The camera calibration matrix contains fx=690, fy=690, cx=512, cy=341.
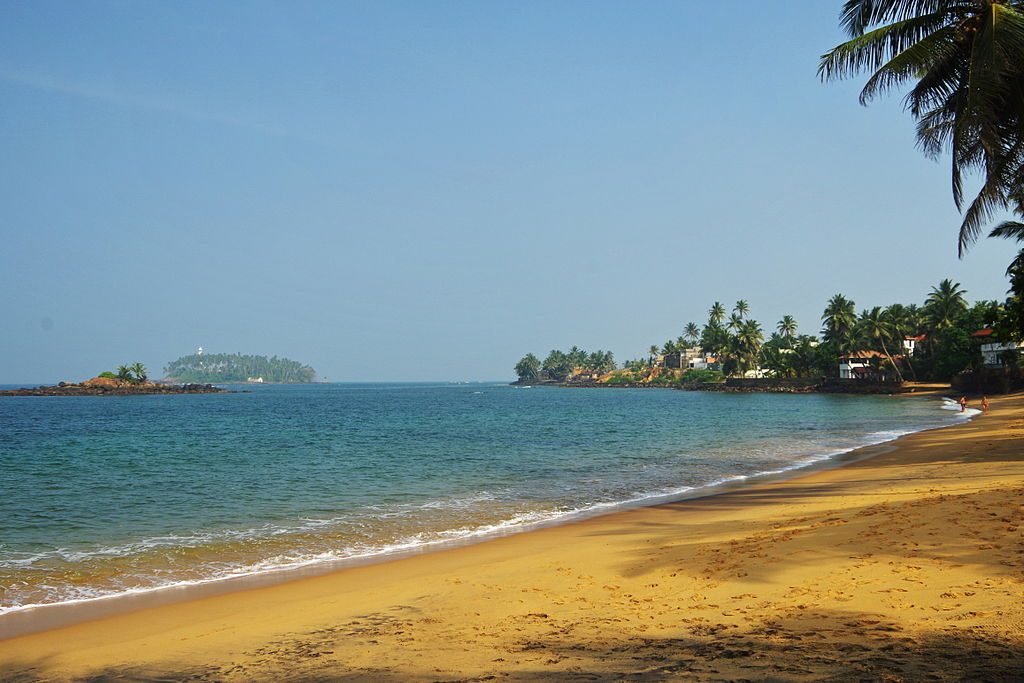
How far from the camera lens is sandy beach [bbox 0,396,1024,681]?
5.71 m

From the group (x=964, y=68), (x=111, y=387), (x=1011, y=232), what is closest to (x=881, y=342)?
(x=1011, y=232)

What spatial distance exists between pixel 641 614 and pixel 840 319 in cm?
12608

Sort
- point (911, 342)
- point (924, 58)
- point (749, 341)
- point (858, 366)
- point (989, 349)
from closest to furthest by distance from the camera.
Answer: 1. point (924, 58)
2. point (989, 349)
3. point (858, 366)
4. point (911, 342)
5. point (749, 341)

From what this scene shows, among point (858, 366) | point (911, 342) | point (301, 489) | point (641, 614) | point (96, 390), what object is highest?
point (911, 342)

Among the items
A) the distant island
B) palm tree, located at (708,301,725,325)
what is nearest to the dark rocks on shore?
the distant island

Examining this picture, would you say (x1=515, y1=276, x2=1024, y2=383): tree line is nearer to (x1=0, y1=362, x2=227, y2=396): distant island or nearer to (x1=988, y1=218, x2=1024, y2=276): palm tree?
(x1=988, y1=218, x2=1024, y2=276): palm tree

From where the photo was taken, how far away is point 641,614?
7496mm

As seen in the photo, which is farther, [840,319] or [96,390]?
[96,390]

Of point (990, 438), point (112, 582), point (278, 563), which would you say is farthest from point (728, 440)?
point (112, 582)

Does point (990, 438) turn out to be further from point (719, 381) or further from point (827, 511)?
point (719, 381)

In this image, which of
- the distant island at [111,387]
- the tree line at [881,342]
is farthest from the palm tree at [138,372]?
the tree line at [881,342]

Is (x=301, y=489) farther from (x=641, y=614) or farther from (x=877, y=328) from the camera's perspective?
(x=877, y=328)

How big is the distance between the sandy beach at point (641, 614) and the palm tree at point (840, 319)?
385ft

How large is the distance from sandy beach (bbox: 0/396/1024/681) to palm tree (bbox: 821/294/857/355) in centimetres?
11736
